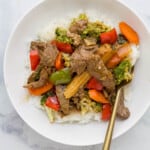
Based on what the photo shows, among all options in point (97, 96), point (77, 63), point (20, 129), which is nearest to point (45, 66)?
point (77, 63)

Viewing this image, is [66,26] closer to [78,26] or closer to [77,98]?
[78,26]

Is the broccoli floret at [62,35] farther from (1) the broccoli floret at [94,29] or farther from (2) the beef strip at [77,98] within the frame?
(2) the beef strip at [77,98]

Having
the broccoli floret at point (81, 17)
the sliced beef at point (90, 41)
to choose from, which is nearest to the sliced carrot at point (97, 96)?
the sliced beef at point (90, 41)

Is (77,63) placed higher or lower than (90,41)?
lower

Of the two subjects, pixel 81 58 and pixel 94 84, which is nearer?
pixel 81 58

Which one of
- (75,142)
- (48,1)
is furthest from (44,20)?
(75,142)

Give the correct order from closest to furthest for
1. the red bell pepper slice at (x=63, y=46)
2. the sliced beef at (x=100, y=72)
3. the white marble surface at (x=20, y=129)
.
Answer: the sliced beef at (x=100, y=72) → the red bell pepper slice at (x=63, y=46) → the white marble surface at (x=20, y=129)

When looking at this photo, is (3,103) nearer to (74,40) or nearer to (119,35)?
(74,40)

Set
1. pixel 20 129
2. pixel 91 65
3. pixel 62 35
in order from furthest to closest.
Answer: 1. pixel 20 129
2. pixel 62 35
3. pixel 91 65

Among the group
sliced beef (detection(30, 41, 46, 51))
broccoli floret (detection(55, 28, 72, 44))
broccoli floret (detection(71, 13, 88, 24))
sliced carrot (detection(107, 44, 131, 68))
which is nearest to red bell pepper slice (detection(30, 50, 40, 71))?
sliced beef (detection(30, 41, 46, 51))
